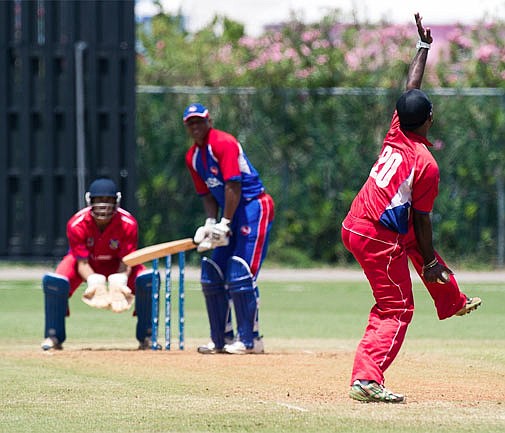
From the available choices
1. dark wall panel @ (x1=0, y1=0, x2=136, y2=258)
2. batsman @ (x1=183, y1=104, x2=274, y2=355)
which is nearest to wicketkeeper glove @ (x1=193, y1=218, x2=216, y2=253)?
batsman @ (x1=183, y1=104, x2=274, y2=355)

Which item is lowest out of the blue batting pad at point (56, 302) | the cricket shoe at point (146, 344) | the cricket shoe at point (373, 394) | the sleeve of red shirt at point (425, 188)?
the cricket shoe at point (146, 344)

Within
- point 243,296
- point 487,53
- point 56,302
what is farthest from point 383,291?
point 487,53

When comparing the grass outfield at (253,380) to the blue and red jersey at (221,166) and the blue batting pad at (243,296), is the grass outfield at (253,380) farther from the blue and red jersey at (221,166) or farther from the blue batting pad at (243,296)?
the blue and red jersey at (221,166)

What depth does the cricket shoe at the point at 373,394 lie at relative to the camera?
28.7 feet

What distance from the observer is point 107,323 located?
1578cm

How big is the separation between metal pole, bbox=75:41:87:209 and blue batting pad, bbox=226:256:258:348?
10545mm

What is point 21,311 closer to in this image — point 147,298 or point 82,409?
point 147,298

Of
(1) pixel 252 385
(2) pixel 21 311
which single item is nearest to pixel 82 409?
(1) pixel 252 385

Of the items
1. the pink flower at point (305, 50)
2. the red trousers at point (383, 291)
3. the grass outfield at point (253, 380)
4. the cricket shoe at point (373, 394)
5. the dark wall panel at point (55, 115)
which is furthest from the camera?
the pink flower at point (305, 50)

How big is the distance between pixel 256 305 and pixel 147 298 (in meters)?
1.00

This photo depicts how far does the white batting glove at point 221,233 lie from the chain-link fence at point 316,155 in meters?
11.7

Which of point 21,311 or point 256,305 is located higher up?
point 256,305

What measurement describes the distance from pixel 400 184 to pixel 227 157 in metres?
3.54

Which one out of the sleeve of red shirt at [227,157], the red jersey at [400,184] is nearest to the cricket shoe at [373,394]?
the red jersey at [400,184]
